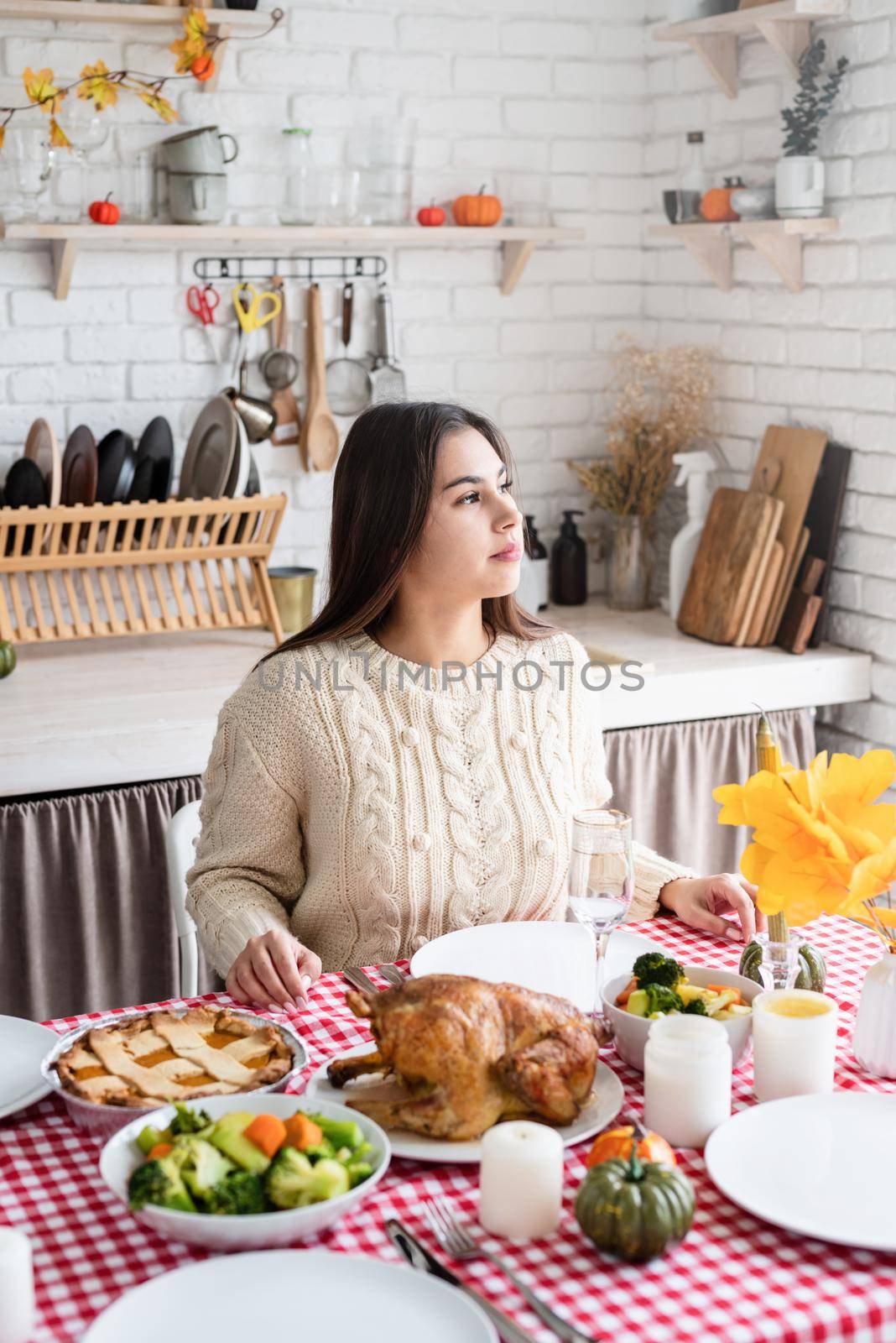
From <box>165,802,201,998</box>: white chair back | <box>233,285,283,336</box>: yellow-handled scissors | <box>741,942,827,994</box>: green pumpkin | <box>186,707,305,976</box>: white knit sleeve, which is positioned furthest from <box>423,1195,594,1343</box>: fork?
<box>233,285,283,336</box>: yellow-handled scissors

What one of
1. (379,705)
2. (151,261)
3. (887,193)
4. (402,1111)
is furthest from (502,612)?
(151,261)

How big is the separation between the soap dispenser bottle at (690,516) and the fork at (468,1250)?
2.25 m

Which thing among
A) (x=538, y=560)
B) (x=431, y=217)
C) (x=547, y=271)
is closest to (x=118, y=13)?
(x=431, y=217)

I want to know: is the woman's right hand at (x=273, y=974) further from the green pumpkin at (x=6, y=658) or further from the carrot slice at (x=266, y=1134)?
the green pumpkin at (x=6, y=658)

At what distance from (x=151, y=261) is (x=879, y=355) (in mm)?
1459

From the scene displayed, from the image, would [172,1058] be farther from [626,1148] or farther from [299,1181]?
[626,1148]

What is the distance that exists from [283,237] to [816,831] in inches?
80.8

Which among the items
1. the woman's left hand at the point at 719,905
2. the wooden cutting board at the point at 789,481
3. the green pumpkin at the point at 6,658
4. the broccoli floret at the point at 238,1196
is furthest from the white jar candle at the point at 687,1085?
the wooden cutting board at the point at 789,481

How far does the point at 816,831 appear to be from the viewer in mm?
1268

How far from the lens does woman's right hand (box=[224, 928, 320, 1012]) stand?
146cm

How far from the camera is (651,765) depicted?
290cm

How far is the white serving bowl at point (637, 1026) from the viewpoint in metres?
1.30

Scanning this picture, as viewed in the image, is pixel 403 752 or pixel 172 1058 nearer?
pixel 172 1058

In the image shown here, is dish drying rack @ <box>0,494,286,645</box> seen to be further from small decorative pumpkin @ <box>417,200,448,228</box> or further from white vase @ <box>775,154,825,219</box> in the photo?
white vase @ <box>775,154,825,219</box>
